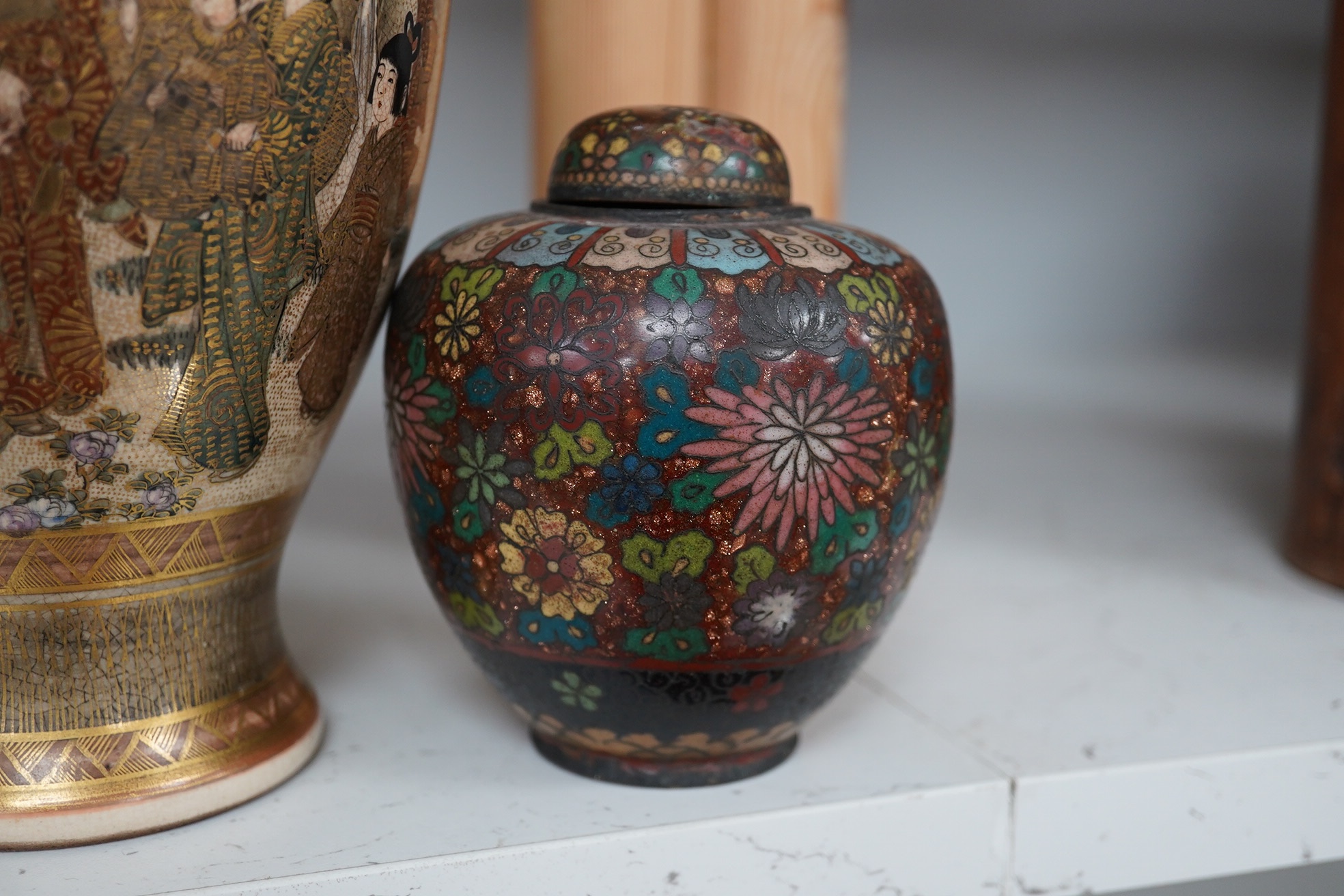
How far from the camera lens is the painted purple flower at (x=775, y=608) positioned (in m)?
0.72

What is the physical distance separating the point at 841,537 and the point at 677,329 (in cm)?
14

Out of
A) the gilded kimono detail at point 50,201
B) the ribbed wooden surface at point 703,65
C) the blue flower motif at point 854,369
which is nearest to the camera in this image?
the gilded kimono detail at point 50,201

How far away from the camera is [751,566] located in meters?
0.71

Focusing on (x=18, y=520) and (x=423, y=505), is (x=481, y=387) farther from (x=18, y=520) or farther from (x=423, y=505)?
(x=18, y=520)

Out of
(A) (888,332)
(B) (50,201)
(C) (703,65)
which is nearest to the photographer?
(B) (50,201)

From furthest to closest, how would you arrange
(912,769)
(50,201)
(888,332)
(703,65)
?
(703,65) → (912,769) → (888,332) → (50,201)

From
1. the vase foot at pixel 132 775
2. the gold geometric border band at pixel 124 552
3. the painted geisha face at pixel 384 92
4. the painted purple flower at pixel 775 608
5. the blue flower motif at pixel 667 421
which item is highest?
the painted geisha face at pixel 384 92

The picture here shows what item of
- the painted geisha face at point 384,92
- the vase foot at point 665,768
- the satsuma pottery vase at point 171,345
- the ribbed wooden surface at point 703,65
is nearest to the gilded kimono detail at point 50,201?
the satsuma pottery vase at point 171,345

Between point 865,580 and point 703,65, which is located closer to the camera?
point 865,580

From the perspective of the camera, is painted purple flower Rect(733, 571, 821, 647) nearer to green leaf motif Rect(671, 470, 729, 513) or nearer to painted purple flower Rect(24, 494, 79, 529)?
green leaf motif Rect(671, 470, 729, 513)

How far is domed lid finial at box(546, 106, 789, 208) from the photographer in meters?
0.75

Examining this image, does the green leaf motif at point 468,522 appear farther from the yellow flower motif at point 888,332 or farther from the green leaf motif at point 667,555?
the yellow flower motif at point 888,332

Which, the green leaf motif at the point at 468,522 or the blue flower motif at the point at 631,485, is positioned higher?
the blue flower motif at the point at 631,485

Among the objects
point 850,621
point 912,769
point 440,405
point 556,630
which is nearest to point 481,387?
point 440,405
